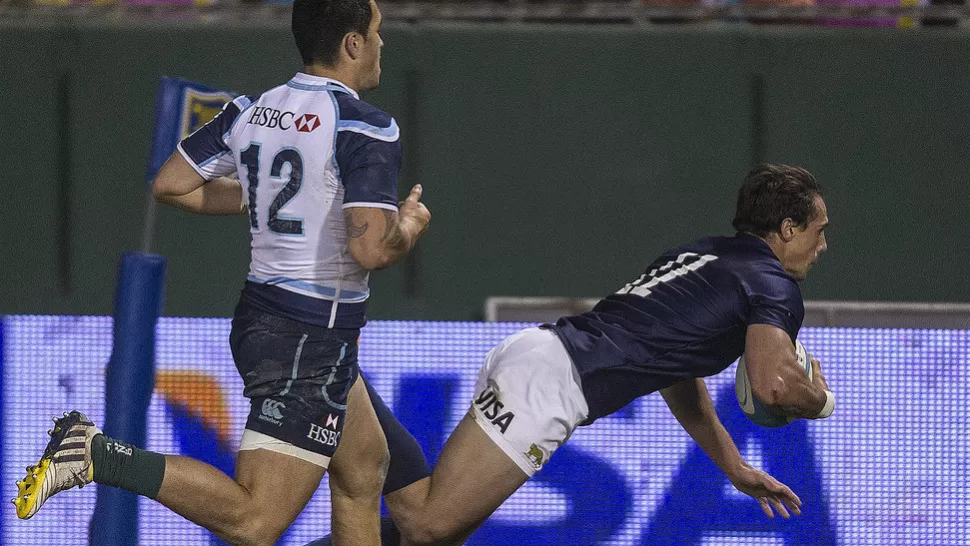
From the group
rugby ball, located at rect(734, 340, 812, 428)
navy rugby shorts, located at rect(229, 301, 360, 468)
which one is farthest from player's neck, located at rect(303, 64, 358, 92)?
rugby ball, located at rect(734, 340, 812, 428)

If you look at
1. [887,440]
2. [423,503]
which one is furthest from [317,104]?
[887,440]

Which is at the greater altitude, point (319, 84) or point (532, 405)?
point (319, 84)

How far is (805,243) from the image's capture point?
3637mm

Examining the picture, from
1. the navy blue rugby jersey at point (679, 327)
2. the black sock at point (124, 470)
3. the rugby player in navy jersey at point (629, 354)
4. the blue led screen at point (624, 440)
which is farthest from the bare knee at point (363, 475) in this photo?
the blue led screen at point (624, 440)

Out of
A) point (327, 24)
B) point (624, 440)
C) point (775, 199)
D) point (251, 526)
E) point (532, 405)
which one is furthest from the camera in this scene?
point (624, 440)

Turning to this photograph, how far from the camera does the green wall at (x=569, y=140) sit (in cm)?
714

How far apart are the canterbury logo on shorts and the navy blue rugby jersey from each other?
249 millimetres

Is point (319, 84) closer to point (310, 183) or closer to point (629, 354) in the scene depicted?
point (310, 183)

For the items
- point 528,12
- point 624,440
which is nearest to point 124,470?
point 624,440

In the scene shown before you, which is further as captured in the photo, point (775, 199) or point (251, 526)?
point (775, 199)

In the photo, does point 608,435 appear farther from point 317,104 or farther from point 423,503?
point 317,104

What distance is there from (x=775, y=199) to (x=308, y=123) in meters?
1.45

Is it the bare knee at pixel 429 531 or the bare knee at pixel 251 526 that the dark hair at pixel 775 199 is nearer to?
the bare knee at pixel 429 531

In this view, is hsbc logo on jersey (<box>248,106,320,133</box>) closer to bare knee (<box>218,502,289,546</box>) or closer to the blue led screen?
bare knee (<box>218,502,289,546</box>)
